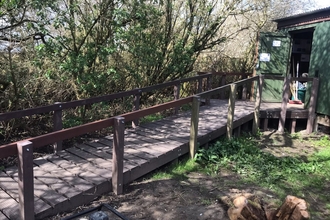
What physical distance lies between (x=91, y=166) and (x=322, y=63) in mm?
5683

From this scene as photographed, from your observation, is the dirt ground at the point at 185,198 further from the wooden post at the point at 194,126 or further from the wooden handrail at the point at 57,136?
the wooden handrail at the point at 57,136

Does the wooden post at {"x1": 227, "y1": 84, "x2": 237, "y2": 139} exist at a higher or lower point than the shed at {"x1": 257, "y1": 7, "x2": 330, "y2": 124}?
lower

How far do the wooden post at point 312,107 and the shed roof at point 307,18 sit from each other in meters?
1.42

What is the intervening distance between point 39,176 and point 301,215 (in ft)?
8.94

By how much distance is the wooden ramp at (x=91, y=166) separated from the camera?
9.60 feet

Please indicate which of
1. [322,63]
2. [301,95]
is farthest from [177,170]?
[301,95]

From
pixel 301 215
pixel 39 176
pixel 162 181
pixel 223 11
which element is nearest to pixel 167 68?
pixel 223 11

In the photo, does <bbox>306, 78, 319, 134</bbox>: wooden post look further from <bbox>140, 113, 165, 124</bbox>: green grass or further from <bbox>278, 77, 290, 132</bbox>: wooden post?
<bbox>140, 113, 165, 124</bbox>: green grass

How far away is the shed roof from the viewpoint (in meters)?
6.73

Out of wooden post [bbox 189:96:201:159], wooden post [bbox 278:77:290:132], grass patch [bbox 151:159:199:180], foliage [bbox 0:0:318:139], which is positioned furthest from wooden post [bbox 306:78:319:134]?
grass patch [bbox 151:159:199:180]

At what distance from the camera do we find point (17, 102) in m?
5.04

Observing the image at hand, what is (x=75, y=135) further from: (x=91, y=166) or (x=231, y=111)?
(x=231, y=111)

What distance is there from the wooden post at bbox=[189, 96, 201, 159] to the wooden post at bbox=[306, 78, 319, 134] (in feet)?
11.8

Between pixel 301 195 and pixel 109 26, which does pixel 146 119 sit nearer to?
pixel 109 26
